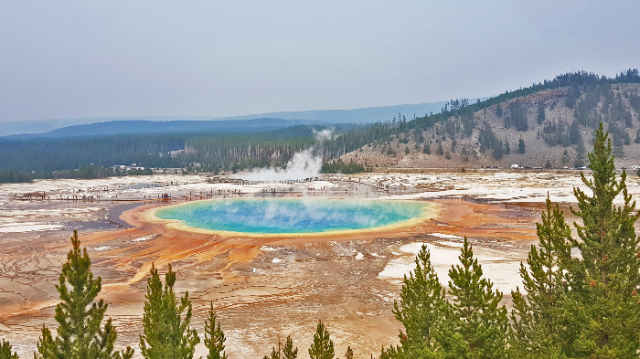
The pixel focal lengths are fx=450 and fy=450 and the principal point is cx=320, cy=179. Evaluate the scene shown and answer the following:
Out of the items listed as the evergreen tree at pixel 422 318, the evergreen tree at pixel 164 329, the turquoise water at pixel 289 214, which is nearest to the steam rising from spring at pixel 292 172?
the turquoise water at pixel 289 214

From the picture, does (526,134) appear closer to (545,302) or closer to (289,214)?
(289,214)

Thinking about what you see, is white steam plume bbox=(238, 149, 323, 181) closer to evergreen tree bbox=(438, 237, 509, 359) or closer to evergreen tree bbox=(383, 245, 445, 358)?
evergreen tree bbox=(383, 245, 445, 358)

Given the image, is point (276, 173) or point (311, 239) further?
point (276, 173)

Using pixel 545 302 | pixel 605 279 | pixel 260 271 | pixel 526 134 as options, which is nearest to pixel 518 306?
pixel 545 302

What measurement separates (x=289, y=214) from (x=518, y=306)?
39.2 m

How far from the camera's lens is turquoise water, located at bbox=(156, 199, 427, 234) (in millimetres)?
41125

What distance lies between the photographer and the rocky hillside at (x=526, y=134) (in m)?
121

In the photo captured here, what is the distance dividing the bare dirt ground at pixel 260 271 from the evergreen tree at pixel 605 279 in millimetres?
8203

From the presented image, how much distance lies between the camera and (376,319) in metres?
19.2

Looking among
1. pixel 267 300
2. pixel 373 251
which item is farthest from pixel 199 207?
pixel 267 300

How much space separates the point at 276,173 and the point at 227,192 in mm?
38346

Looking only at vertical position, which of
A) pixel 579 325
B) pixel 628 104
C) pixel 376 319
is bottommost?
pixel 376 319

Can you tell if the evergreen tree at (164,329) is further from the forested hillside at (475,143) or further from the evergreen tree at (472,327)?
the forested hillside at (475,143)

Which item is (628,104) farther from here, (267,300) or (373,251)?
(267,300)
